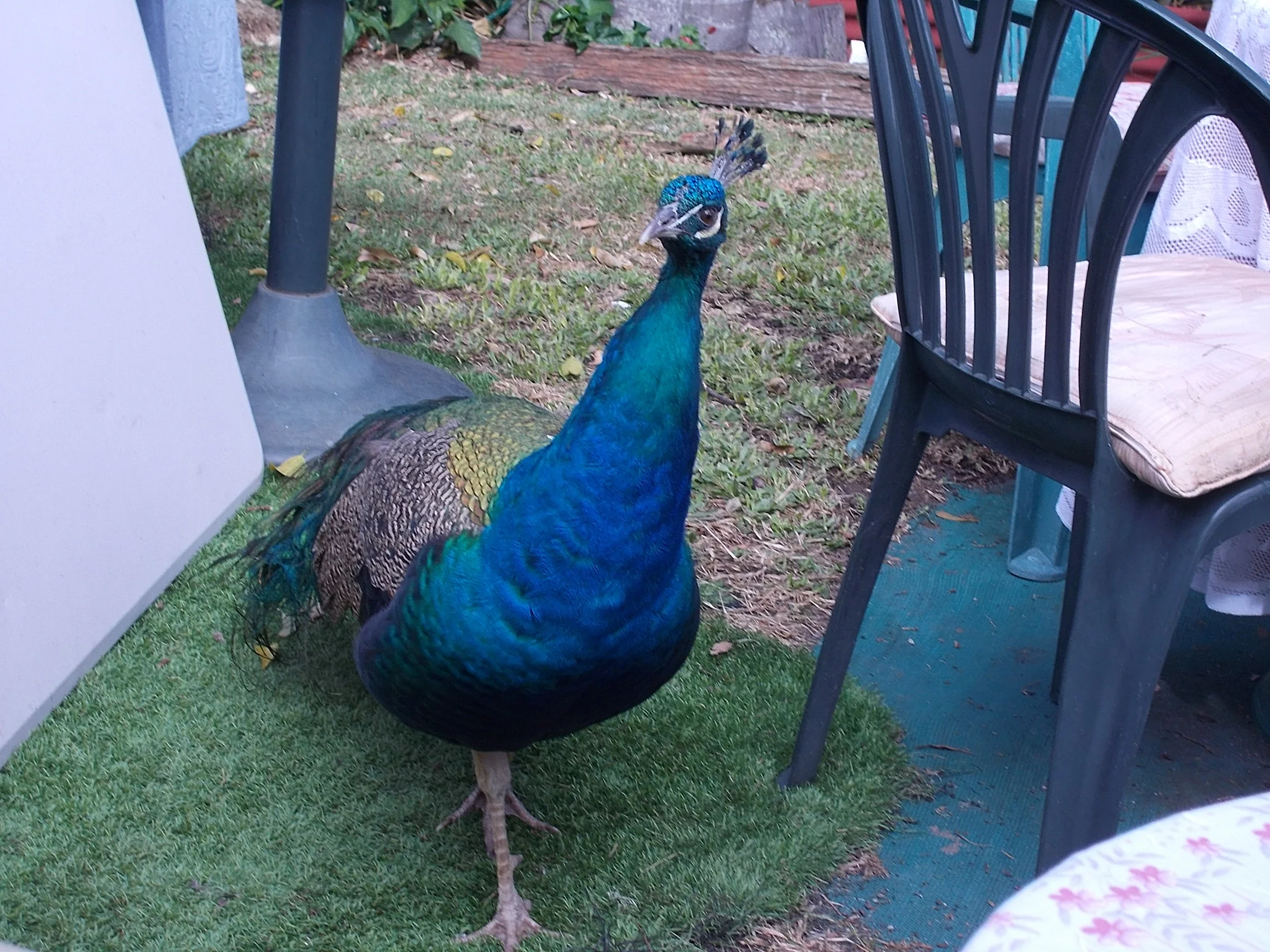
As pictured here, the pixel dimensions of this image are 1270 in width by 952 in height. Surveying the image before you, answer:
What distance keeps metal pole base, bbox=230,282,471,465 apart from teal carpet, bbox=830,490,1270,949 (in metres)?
1.41

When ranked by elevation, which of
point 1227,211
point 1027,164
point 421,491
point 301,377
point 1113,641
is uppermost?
point 1027,164

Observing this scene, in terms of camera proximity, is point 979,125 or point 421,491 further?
point 421,491

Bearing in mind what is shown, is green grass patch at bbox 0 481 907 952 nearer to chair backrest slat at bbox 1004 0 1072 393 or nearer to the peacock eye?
chair backrest slat at bbox 1004 0 1072 393

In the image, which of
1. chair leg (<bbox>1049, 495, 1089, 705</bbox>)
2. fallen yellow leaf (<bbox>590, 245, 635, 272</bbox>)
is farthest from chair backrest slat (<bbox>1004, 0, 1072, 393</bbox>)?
fallen yellow leaf (<bbox>590, 245, 635, 272</bbox>)

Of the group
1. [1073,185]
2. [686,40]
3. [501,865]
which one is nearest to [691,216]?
[1073,185]

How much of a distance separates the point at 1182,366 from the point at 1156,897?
1.19 m

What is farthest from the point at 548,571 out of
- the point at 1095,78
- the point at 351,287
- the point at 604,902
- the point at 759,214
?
the point at 759,214

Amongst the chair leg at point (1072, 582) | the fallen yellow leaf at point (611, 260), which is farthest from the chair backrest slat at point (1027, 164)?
the fallen yellow leaf at point (611, 260)

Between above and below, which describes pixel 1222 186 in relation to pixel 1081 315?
above

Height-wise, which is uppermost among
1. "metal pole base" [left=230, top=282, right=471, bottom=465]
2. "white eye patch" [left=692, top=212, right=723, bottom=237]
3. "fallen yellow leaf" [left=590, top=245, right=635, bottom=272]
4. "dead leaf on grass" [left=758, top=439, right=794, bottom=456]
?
"white eye patch" [left=692, top=212, right=723, bottom=237]

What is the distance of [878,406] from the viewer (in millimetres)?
3562

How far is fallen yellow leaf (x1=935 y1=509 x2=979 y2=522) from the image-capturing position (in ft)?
11.3

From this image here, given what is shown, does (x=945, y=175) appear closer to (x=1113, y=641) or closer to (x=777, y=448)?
(x=1113, y=641)

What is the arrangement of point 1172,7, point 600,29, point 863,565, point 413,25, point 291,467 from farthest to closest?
point 1172,7 < point 600,29 < point 413,25 < point 291,467 < point 863,565
